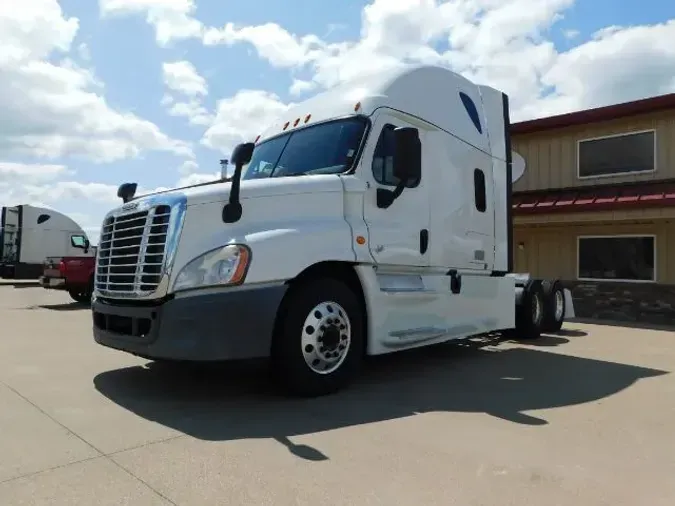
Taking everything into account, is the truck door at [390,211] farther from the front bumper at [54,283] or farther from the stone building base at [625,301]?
the front bumper at [54,283]

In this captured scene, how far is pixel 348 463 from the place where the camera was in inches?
140

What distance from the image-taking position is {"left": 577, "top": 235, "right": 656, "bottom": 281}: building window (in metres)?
12.5

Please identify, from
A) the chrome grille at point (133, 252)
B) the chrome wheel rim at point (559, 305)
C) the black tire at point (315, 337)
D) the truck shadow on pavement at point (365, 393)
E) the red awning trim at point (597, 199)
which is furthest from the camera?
the red awning trim at point (597, 199)

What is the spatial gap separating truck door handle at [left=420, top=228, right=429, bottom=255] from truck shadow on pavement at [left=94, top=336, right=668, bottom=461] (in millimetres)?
1395

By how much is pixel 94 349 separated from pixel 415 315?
455cm

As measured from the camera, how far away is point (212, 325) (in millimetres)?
4637

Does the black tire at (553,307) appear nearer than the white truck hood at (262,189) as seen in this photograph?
No

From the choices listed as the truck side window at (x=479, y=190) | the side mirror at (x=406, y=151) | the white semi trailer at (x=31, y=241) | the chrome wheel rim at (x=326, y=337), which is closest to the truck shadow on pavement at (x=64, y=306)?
the white semi trailer at (x=31, y=241)

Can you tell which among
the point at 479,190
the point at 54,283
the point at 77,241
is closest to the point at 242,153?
the point at 479,190

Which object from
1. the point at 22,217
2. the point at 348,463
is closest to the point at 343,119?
the point at 348,463

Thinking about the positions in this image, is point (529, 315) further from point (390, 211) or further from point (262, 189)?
point (262, 189)

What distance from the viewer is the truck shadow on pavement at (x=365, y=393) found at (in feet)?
14.5

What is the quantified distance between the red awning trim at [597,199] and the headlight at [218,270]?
29.9ft

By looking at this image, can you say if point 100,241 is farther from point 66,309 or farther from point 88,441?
point 66,309
